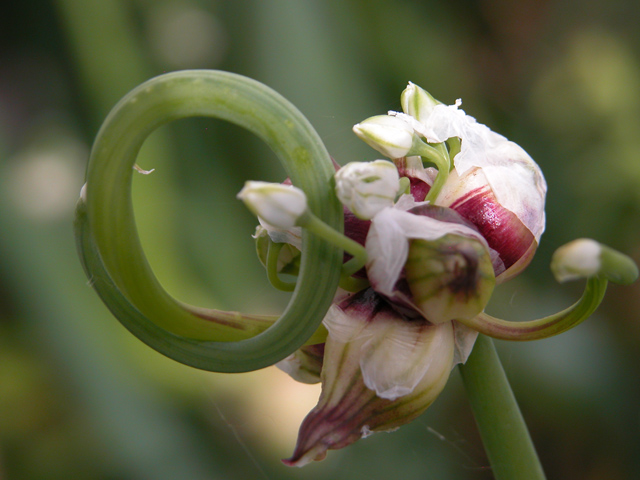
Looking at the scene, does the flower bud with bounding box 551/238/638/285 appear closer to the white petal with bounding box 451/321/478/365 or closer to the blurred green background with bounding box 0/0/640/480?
the white petal with bounding box 451/321/478/365

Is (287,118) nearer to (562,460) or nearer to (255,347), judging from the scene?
(255,347)

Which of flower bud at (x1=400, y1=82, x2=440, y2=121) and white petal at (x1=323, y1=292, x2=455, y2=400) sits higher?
flower bud at (x1=400, y1=82, x2=440, y2=121)

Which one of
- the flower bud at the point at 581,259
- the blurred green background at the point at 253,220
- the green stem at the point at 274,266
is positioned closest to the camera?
the flower bud at the point at 581,259

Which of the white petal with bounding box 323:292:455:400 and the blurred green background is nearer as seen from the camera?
the white petal with bounding box 323:292:455:400

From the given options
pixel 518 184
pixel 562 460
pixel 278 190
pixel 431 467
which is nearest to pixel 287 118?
pixel 278 190

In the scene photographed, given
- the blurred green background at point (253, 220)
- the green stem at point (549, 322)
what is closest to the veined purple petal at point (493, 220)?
the green stem at point (549, 322)

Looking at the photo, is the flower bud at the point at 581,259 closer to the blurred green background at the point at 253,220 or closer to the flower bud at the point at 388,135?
the flower bud at the point at 388,135

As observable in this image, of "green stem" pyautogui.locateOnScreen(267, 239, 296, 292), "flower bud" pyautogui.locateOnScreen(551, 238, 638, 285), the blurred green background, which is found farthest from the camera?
the blurred green background

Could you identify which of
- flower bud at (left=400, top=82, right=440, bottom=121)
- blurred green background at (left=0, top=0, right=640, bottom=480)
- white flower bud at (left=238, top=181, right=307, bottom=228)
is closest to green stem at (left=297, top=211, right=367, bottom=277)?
white flower bud at (left=238, top=181, right=307, bottom=228)
